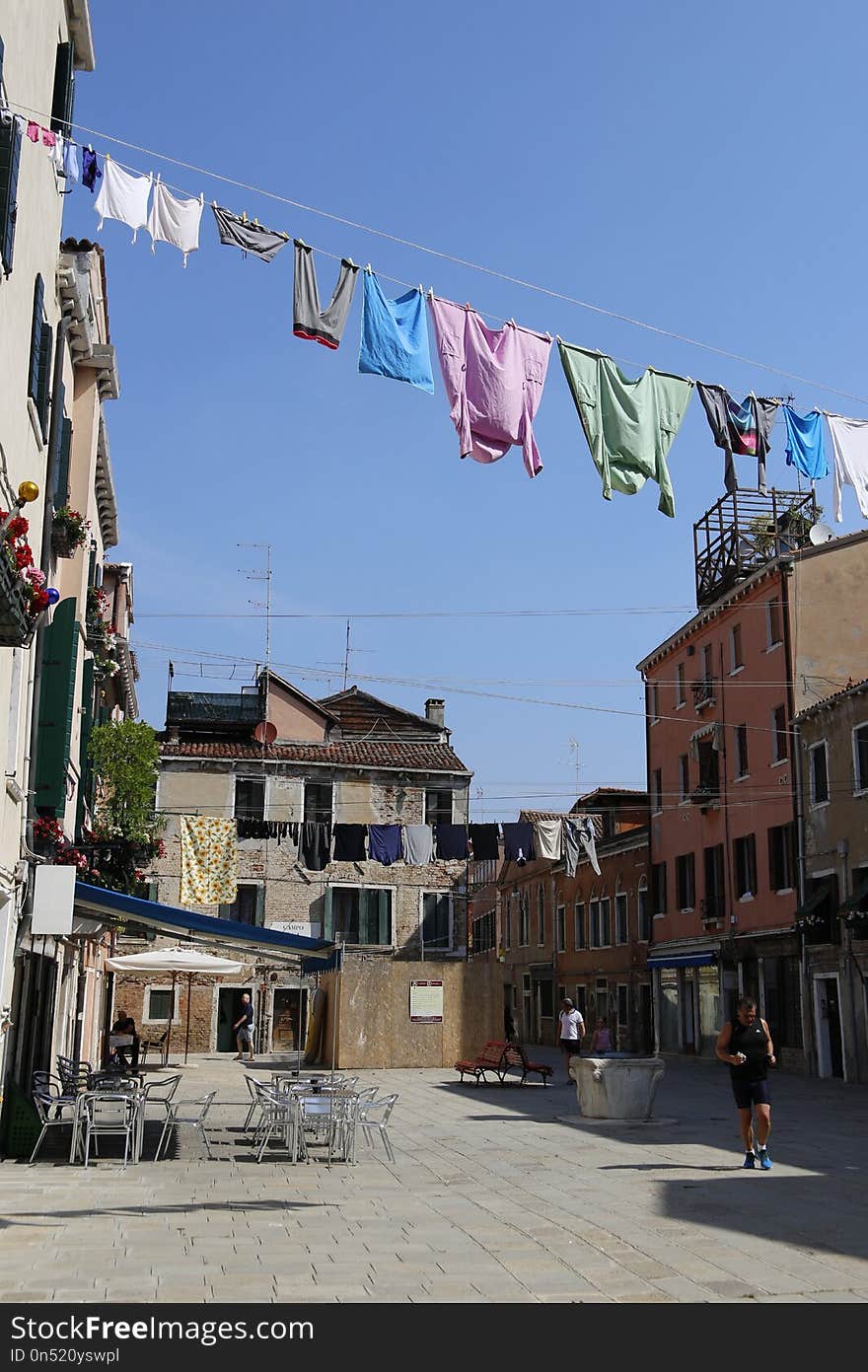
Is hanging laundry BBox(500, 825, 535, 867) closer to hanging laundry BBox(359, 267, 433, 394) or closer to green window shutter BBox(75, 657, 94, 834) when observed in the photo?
green window shutter BBox(75, 657, 94, 834)

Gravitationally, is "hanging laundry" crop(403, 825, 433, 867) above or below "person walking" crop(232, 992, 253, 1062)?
above

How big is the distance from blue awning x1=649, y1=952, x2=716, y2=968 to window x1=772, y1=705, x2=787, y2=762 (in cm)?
585

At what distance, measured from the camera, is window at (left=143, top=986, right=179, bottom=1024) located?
3941 cm

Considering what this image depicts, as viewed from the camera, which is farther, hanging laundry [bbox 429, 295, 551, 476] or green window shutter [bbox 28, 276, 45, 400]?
green window shutter [bbox 28, 276, 45, 400]

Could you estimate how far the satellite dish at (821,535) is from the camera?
Answer: 33062 mm

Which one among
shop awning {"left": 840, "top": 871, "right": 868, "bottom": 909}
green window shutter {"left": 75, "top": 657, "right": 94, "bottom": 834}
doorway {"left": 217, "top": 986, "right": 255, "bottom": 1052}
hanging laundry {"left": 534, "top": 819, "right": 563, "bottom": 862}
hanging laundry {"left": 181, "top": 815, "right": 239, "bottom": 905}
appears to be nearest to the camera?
green window shutter {"left": 75, "top": 657, "right": 94, "bottom": 834}

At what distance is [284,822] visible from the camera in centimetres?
3912

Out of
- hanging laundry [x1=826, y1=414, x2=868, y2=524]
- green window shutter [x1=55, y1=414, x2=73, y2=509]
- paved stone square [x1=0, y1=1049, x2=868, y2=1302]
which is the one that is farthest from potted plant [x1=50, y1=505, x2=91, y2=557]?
hanging laundry [x1=826, y1=414, x2=868, y2=524]

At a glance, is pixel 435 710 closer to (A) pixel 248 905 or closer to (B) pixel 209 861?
(A) pixel 248 905

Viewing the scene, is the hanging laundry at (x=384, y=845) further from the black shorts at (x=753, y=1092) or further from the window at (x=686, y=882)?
the black shorts at (x=753, y=1092)

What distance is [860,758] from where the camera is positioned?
28.0 meters

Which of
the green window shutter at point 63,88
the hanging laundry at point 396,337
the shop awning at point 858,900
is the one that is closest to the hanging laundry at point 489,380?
the hanging laundry at point 396,337

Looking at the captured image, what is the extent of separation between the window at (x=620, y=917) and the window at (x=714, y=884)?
6.93 metres
